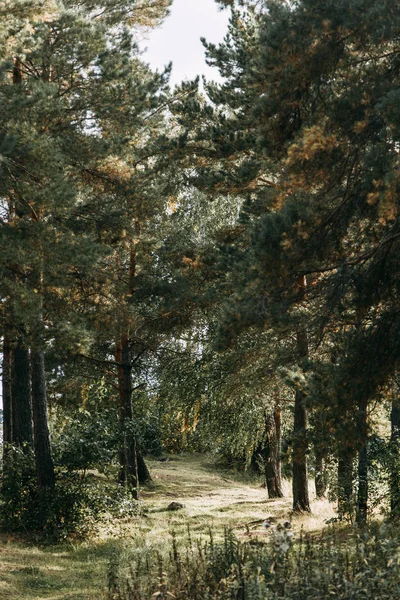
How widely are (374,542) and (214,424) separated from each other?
10.0 metres

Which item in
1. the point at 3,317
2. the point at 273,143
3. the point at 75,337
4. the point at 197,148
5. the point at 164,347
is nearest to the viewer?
the point at 273,143

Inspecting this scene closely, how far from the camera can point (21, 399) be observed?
1428cm

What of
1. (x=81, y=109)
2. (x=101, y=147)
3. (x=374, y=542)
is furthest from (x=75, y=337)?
(x=374, y=542)

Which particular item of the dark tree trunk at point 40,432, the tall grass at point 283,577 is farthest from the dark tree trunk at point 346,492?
the dark tree trunk at point 40,432

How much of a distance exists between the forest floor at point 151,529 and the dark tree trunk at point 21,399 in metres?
2.63

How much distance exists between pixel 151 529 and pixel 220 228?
20.4ft

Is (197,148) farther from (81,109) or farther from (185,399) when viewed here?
(185,399)

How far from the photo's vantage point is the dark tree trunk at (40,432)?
12.7m

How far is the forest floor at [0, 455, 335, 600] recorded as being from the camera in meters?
9.01

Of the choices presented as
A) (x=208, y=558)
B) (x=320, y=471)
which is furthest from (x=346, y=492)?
(x=208, y=558)

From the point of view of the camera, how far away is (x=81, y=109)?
13.6 meters

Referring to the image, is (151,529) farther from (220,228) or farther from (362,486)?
(220,228)

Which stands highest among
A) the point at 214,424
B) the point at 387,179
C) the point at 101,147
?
the point at 101,147

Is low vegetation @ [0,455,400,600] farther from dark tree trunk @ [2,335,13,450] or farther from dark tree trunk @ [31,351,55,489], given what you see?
dark tree trunk @ [2,335,13,450]
